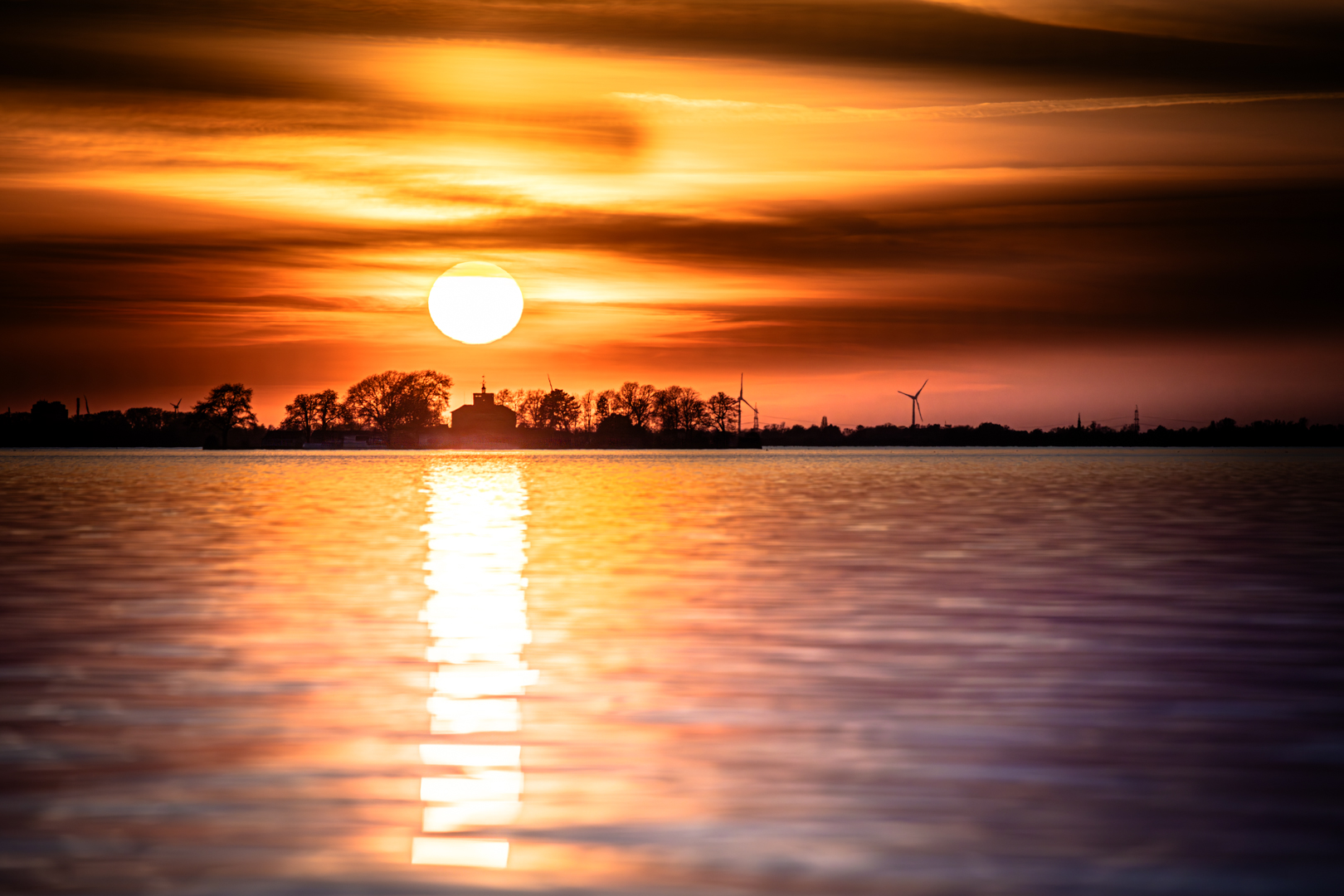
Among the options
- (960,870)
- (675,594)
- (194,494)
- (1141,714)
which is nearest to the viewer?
(960,870)

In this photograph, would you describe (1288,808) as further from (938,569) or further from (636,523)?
(636,523)

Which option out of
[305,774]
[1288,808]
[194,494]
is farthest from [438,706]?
[194,494]

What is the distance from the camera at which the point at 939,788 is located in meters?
11.3

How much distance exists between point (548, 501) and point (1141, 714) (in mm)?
52667

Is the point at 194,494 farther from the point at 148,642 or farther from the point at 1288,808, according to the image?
the point at 1288,808

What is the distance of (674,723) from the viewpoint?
13992mm

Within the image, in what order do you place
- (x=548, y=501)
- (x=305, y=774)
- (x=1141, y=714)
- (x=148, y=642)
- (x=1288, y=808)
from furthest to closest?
1. (x=548, y=501)
2. (x=148, y=642)
3. (x=1141, y=714)
4. (x=305, y=774)
5. (x=1288, y=808)

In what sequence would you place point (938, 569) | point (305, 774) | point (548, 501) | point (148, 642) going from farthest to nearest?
point (548, 501), point (938, 569), point (148, 642), point (305, 774)

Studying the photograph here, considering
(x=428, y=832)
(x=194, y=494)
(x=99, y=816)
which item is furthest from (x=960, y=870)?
(x=194, y=494)

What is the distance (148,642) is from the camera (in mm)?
19578

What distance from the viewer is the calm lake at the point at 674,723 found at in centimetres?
940

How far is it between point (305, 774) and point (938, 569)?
806 inches

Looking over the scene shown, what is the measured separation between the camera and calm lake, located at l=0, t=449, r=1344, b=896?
940 centimetres

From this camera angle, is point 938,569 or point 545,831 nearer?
point 545,831
